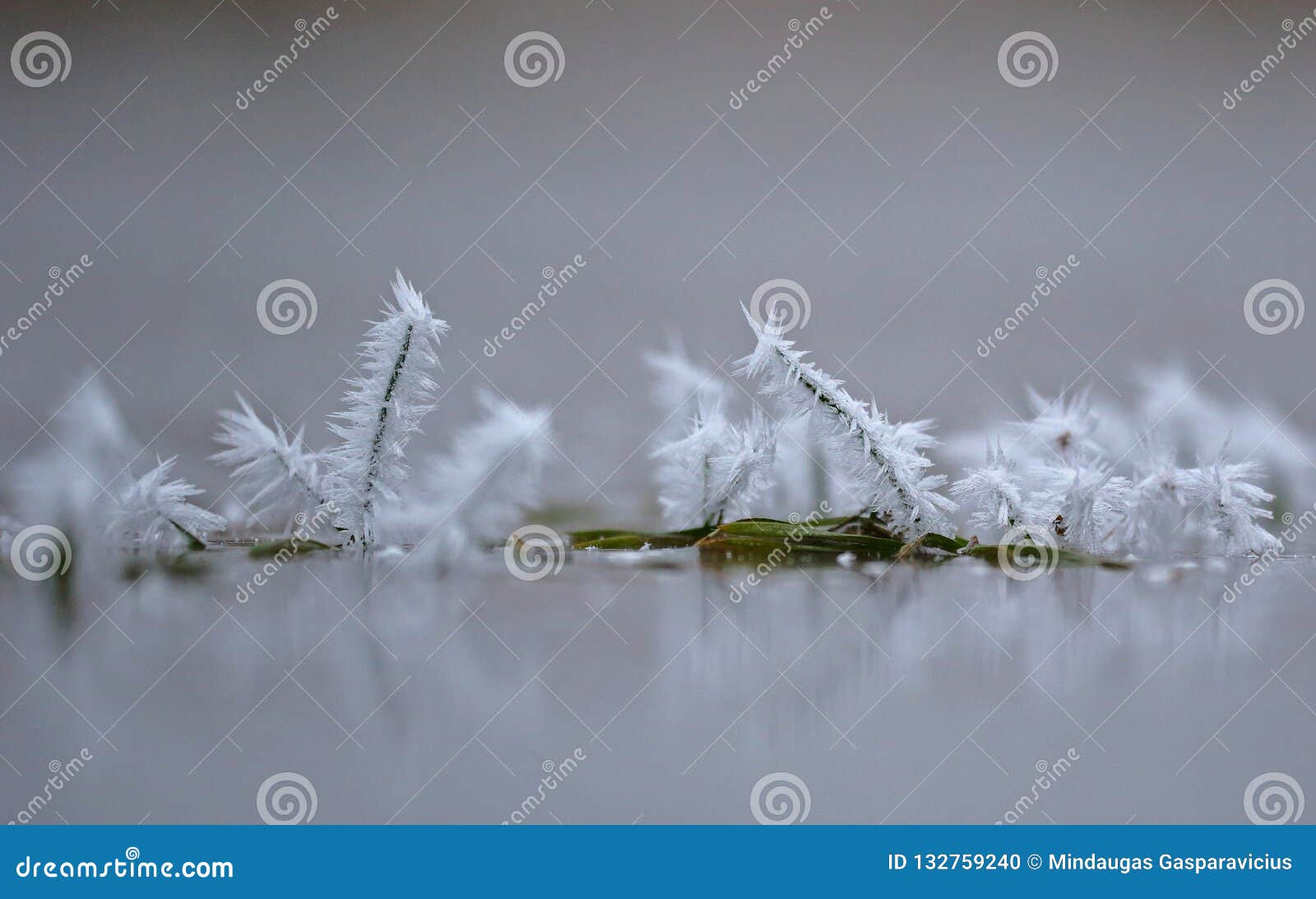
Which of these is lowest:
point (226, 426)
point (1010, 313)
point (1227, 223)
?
point (226, 426)

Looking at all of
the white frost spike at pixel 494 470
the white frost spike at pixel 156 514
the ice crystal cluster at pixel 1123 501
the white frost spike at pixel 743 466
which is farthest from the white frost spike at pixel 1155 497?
the white frost spike at pixel 156 514

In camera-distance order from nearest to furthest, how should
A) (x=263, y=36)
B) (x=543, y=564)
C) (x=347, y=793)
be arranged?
1. (x=347, y=793)
2. (x=543, y=564)
3. (x=263, y=36)

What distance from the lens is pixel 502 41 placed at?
69 centimetres

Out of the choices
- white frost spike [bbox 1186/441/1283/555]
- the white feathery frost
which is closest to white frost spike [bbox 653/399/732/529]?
the white feathery frost

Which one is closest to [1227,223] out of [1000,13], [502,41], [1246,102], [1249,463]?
[1246,102]

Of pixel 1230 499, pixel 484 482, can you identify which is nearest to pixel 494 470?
pixel 484 482

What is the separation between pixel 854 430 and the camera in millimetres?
379

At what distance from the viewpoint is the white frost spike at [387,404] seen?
Result: 0.38 m

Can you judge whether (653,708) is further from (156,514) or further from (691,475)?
(156,514)

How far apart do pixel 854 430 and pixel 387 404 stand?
19 cm

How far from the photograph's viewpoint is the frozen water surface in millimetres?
336

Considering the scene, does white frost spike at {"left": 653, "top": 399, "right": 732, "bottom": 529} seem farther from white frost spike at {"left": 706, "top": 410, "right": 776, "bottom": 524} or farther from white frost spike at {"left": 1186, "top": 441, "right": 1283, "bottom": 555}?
white frost spike at {"left": 1186, "top": 441, "right": 1283, "bottom": 555}
